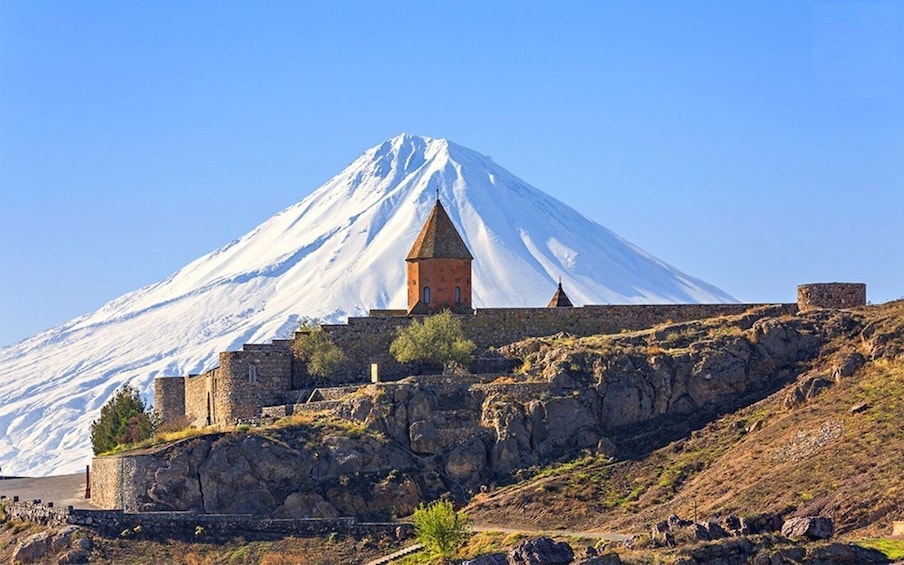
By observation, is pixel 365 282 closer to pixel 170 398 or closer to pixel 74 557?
pixel 170 398

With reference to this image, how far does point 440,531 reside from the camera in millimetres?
60031

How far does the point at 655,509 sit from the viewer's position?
64.7 m

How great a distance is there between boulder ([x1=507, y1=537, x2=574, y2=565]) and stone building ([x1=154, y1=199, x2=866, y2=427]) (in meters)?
19.8

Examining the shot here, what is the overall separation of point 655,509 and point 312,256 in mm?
130947

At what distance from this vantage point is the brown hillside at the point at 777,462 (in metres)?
60.9

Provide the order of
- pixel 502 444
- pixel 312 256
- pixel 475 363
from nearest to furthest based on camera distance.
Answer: pixel 502 444 → pixel 475 363 → pixel 312 256

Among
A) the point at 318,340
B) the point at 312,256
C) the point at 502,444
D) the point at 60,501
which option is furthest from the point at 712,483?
the point at 312,256

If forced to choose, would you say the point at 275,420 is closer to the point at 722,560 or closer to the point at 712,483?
the point at 712,483

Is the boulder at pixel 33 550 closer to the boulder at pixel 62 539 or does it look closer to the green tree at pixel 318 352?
the boulder at pixel 62 539

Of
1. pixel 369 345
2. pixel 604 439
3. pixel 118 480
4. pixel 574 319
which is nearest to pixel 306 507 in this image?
pixel 118 480

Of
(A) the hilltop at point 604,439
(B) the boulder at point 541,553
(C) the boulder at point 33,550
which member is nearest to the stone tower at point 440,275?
(A) the hilltop at point 604,439

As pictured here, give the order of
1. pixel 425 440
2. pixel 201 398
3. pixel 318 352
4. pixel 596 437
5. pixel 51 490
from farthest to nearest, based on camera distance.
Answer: pixel 201 398 < pixel 51 490 < pixel 318 352 < pixel 425 440 < pixel 596 437

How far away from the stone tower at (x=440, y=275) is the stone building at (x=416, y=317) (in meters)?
0.04

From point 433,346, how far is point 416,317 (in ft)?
10.1
